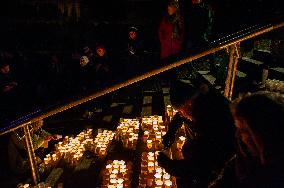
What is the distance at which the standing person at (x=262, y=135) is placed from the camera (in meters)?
1.60

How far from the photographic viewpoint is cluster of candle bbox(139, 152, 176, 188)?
3.71 metres

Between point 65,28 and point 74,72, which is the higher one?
point 65,28

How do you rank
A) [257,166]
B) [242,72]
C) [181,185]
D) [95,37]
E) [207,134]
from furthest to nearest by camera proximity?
[95,37], [242,72], [181,185], [207,134], [257,166]

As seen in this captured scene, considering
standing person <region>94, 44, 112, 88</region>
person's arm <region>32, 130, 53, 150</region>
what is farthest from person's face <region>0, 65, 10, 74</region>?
person's arm <region>32, 130, 53, 150</region>

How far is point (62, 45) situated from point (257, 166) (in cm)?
1036

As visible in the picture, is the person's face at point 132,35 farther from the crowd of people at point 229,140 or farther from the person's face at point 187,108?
the person's face at point 187,108

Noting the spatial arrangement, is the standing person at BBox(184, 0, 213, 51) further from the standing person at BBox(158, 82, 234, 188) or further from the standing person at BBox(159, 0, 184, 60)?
the standing person at BBox(158, 82, 234, 188)

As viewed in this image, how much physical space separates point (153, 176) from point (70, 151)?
77.4 inches

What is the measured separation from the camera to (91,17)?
10648 millimetres

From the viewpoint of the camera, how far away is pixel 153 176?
3.90m

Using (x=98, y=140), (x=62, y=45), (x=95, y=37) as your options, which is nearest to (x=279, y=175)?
(x=98, y=140)

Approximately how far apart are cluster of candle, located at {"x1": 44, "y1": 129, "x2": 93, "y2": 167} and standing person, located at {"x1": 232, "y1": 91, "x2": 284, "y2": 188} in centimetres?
372

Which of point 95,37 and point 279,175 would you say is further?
point 95,37

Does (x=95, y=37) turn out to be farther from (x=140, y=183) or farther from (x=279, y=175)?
(x=279, y=175)
